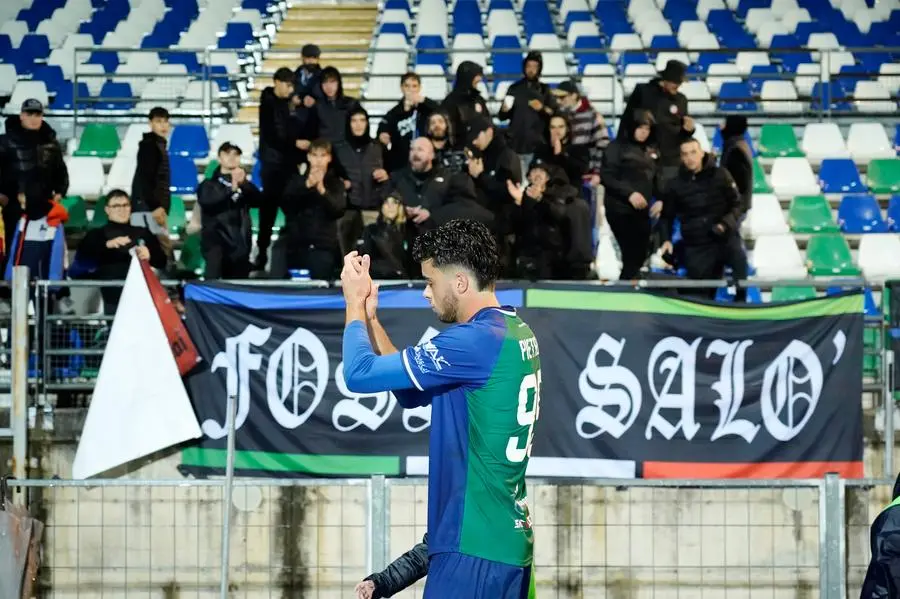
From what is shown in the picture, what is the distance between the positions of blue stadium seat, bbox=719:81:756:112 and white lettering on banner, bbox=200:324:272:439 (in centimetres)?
866

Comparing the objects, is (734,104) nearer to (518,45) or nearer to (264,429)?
(518,45)

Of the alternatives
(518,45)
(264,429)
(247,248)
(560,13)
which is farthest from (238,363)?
(560,13)

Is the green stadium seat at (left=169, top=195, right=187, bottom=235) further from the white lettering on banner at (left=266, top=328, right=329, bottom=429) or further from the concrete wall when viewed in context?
the concrete wall

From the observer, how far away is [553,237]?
38.3ft

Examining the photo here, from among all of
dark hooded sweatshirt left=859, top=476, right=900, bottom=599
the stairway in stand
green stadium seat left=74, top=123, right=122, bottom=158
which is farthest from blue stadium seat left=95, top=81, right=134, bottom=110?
dark hooded sweatshirt left=859, top=476, right=900, bottom=599

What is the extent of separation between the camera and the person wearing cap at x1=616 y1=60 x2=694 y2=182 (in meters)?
13.2

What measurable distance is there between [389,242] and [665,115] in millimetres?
3387

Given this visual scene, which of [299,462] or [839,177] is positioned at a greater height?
[839,177]

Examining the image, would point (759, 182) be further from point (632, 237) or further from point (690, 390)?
point (690, 390)

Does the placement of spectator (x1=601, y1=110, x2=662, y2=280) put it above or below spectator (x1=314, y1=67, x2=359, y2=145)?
below

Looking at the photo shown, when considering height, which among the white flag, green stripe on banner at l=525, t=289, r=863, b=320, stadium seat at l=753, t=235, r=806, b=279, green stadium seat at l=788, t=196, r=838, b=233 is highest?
green stadium seat at l=788, t=196, r=838, b=233

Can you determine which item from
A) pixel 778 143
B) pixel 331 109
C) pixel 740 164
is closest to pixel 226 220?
pixel 331 109

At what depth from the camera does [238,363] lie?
33.2 ft

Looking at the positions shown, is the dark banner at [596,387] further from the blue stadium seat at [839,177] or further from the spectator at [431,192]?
the blue stadium seat at [839,177]
